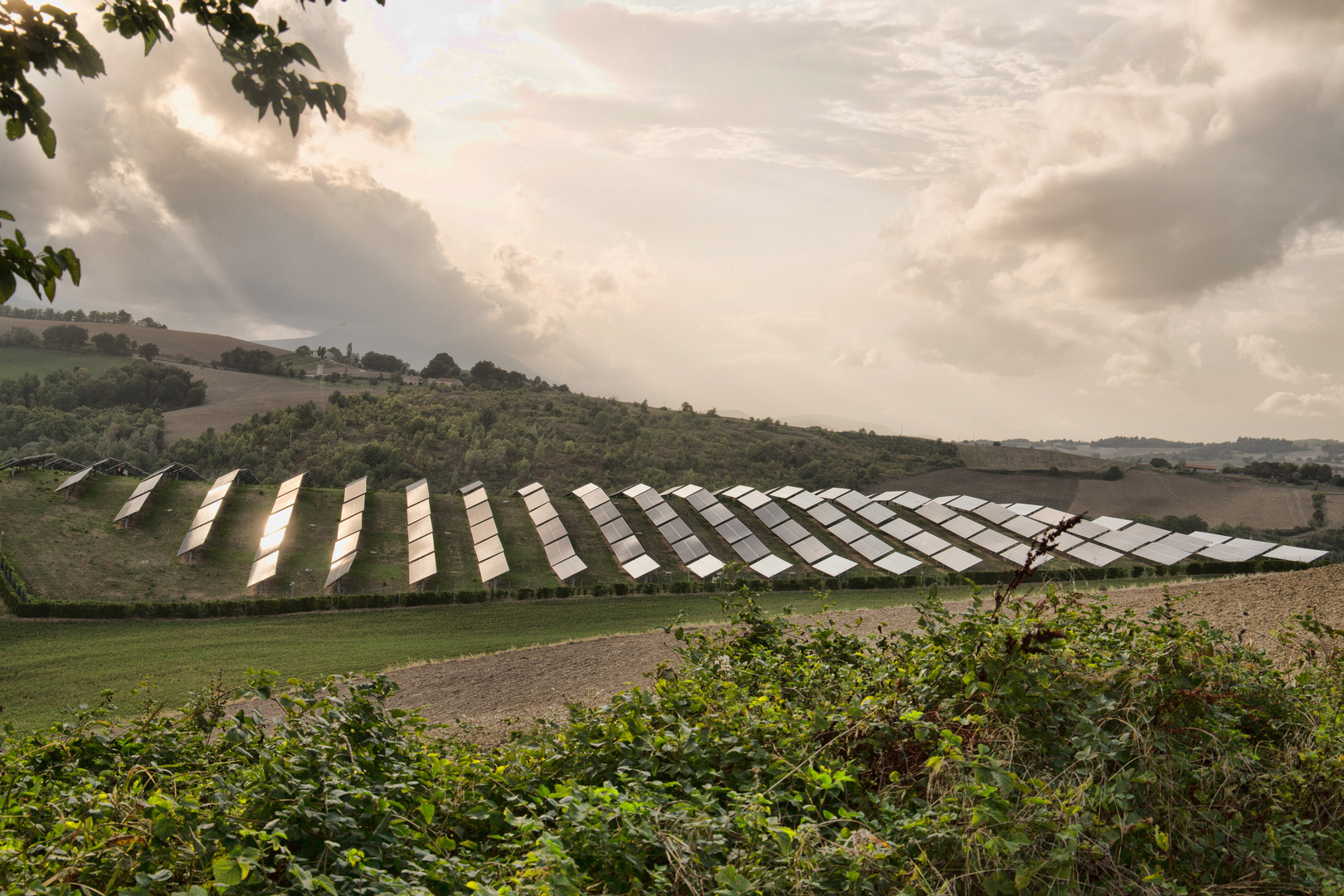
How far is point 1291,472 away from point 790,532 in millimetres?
70265

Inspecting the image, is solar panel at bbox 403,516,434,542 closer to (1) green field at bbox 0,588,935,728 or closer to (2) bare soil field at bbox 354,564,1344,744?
(1) green field at bbox 0,588,935,728

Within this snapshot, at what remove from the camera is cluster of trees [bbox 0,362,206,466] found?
59250mm

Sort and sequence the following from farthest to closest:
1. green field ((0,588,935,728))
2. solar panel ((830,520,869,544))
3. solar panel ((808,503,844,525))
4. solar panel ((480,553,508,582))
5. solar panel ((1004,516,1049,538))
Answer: solar panel ((808,503,844,525)) < solar panel ((1004,516,1049,538)) < solar panel ((830,520,869,544)) < solar panel ((480,553,508,582)) < green field ((0,588,935,728))

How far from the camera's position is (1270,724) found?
4.56m

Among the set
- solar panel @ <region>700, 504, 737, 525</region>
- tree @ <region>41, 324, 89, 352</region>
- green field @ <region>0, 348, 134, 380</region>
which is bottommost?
solar panel @ <region>700, 504, 737, 525</region>

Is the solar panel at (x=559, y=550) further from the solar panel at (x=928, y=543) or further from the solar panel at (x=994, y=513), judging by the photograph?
the solar panel at (x=994, y=513)

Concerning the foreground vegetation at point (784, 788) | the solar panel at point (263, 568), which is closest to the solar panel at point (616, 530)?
the solar panel at point (263, 568)

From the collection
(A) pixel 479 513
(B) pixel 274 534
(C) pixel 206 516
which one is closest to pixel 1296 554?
(A) pixel 479 513

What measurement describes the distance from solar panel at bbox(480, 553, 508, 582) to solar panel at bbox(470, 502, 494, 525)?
603 centimetres

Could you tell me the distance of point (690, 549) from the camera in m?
35.2

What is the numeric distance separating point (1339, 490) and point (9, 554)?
105m

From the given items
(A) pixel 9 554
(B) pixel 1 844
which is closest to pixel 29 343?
(A) pixel 9 554

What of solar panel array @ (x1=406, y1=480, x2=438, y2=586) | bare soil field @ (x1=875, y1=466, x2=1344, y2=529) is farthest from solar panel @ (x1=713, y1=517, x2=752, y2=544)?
bare soil field @ (x1=875, y1=466, x2=1344, y2=529)

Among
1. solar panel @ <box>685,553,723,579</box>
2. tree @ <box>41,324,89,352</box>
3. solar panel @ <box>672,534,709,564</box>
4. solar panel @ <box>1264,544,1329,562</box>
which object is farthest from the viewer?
tree @ <box>41,324,89,352</box>
